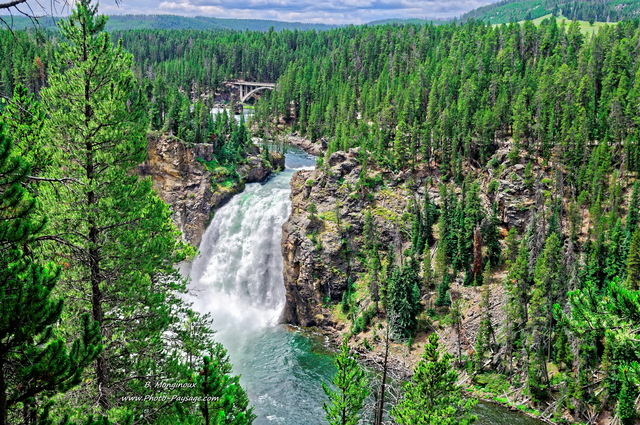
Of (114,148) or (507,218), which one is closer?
(114,148)

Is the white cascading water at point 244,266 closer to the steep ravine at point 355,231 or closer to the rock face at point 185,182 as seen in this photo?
the rock face at point 185,182

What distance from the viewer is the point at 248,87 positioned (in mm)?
194375

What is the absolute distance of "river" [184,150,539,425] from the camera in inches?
1953

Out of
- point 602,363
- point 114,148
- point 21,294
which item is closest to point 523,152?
point 602,363

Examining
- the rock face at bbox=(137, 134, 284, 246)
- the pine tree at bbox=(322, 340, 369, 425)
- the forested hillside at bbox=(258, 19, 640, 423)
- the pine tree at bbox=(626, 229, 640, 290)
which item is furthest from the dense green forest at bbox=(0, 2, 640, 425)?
the rock face at bbox=(137, 134, 284, 246)

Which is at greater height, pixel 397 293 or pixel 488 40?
pixel 488 40

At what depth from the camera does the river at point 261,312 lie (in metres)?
49.6

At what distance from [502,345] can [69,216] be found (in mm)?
53679

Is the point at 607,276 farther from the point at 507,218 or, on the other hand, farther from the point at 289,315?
the point at 289,315

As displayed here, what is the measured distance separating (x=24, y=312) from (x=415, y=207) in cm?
6982

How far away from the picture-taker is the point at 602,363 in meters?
49.3

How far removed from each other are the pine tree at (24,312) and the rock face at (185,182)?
75.8m

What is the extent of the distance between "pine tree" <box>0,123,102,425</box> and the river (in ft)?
126

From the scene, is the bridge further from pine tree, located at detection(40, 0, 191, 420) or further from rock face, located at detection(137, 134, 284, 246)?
pine tree, located at detection(40, 0, 191, 420)
